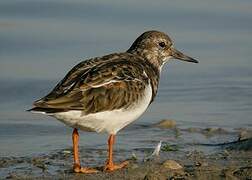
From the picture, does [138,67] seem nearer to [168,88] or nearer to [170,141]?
[170,141]

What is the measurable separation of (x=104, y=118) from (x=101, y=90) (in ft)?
0.66

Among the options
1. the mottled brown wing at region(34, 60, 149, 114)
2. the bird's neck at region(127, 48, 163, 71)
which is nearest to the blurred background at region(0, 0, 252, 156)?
the bird's neck at region(127, 48, 163, 71)

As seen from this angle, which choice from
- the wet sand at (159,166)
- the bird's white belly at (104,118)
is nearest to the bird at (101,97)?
the bird's white belly at (104,118)

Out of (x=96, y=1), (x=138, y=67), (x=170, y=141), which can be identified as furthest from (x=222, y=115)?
(x=96, y=1)

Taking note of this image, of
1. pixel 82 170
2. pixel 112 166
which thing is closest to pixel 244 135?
pixel 112 166

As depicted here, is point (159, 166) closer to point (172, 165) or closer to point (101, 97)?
point (172, 165)

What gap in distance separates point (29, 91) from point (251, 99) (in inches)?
88.3

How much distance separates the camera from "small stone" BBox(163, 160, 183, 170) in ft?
19.5

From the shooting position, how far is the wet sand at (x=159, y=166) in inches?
218

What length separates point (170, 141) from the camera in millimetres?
7262

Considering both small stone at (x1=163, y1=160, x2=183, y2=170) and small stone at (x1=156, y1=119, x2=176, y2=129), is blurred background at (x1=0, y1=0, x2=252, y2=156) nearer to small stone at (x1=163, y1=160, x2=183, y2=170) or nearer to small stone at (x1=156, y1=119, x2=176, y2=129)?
small stone at (x1=156, y1=119, x2=176, y2=129)

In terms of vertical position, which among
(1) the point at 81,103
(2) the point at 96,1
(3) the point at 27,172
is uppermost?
(2) the point at 96,1

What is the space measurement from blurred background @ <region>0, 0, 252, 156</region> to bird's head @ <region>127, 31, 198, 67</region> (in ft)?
2.38

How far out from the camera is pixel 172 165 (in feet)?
19.6
